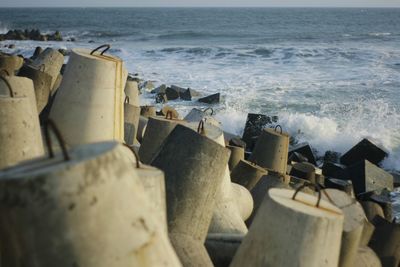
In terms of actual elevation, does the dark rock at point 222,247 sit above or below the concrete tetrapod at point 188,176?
below

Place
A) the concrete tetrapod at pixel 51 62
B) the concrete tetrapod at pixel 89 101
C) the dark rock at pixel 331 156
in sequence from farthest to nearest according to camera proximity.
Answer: the dark rock at pixel 331 156, the concrete tetrapod at pixel 51 62, the concrete tetrapod at pixel 89 101

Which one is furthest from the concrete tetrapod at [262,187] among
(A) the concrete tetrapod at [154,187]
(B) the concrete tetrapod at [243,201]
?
(A) the concrete tetrapod at [154,187]

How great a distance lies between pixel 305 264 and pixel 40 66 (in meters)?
4.35

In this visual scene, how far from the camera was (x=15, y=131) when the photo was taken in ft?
7.67

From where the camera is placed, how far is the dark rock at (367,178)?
7.12 metres

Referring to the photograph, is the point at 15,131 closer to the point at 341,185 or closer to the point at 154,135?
the point at 154,135

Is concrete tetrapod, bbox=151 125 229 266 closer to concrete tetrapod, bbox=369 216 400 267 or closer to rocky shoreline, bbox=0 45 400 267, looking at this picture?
rocky shoreline, bbox=0 45 400 267

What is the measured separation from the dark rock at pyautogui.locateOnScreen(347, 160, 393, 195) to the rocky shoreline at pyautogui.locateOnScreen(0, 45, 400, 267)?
92 cm

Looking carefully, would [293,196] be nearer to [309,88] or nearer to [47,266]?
[47,266]

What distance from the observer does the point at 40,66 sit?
5621mm

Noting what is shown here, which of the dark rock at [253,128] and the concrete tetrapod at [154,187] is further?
the dark rock at [253,128]

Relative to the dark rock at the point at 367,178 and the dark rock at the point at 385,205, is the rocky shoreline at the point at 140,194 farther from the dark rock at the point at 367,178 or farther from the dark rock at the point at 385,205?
the dark rock at the point at 367,178

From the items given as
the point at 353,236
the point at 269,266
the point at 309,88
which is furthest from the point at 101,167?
the point at 309,88

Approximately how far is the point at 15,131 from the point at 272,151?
3775mm
